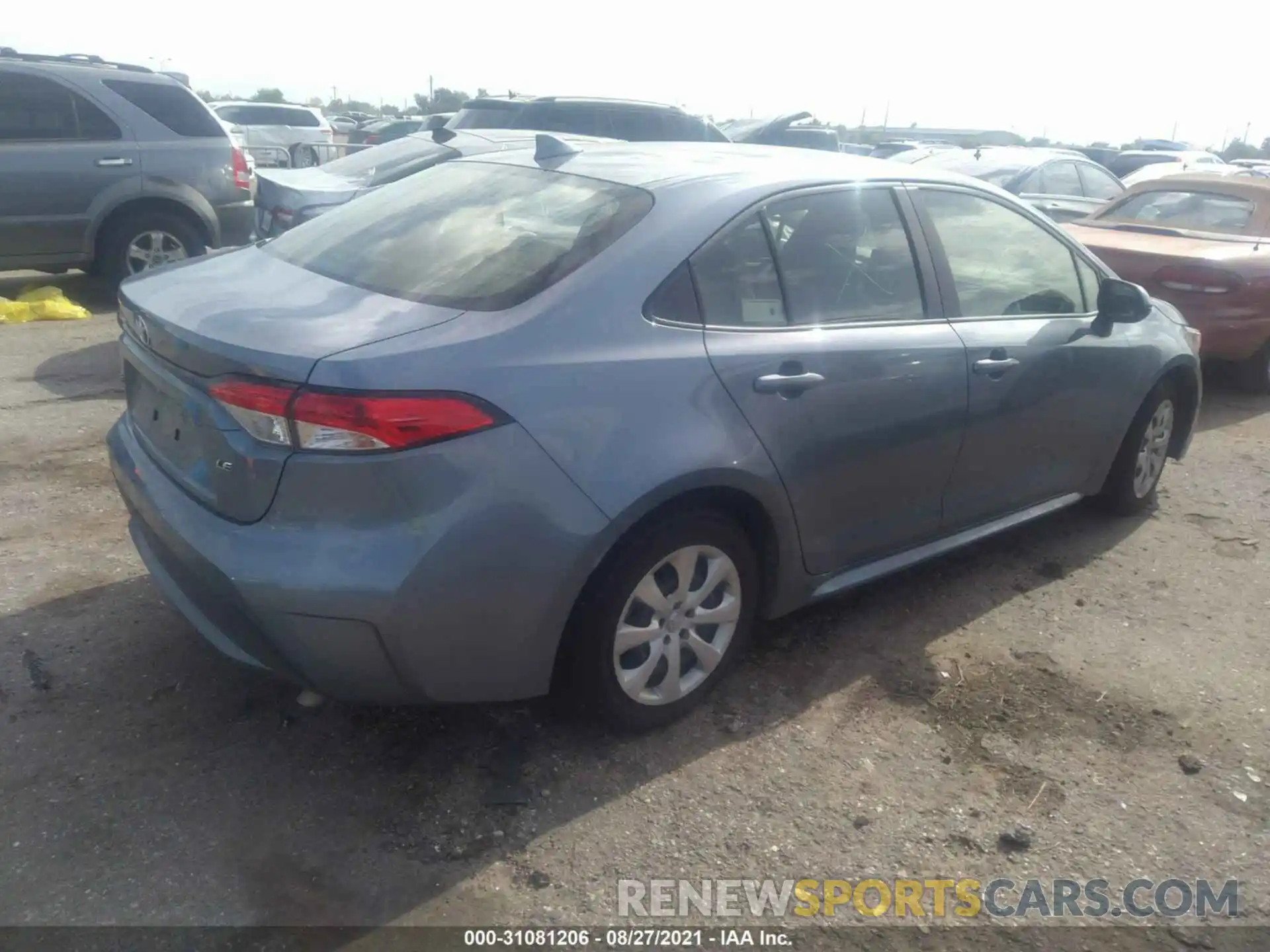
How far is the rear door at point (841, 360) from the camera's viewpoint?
3.24 m

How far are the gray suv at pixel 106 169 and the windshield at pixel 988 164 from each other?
6803 mm

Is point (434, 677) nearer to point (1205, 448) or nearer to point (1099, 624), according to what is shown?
point (1099, 624)

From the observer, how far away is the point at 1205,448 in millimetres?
6551

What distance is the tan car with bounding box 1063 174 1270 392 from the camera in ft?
23.1

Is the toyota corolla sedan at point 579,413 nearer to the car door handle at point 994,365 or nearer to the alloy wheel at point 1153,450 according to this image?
the car door handle at point 994,365

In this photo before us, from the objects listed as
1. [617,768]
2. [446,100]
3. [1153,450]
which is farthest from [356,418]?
[446,100]

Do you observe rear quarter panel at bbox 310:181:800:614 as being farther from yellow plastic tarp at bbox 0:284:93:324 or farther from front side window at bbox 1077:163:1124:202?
front side window at bbox 1077:163:1124:202

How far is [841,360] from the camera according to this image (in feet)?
11.3

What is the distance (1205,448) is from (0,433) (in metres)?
6.61

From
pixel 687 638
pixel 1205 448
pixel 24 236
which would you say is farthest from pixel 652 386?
pixel 24 236

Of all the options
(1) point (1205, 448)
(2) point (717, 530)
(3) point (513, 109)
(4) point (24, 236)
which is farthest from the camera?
(3) point (513, 109)

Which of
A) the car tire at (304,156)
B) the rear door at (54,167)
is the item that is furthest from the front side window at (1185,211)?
the car tire at (304,156)

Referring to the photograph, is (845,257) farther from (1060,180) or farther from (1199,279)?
(1060,180)

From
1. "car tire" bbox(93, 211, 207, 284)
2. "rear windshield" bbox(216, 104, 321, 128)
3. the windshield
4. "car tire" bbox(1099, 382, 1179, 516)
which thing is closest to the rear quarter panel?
"car tire" bbox(1099, 382, 1179, 516)
